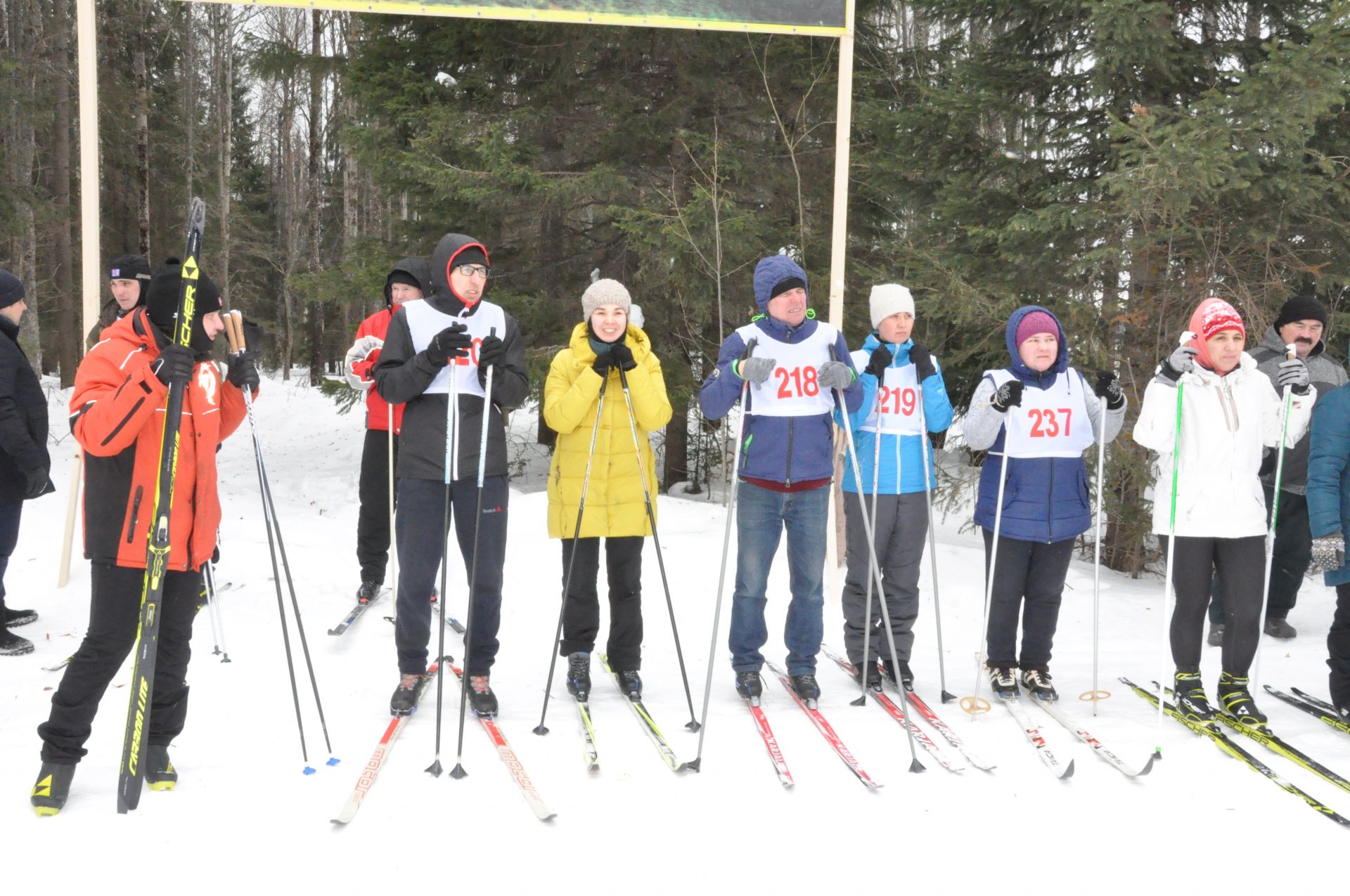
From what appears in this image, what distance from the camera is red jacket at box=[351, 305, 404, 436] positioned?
204 inches

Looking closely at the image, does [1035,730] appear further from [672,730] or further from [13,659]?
[13,659]

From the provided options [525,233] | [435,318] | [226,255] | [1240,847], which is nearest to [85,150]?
[435,318]

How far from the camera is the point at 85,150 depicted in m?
5.63

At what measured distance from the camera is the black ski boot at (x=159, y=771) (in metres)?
3.28

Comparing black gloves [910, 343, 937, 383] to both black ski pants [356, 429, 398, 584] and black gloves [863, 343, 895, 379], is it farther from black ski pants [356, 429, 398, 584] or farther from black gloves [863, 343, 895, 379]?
black ski pants [356, 429, 398, 584]

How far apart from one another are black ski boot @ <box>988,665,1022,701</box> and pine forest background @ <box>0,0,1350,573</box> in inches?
92.8

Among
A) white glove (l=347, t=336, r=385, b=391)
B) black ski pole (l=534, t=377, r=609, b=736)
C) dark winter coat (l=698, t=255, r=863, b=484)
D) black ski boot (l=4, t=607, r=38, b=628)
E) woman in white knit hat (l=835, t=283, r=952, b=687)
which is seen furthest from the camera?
black ski boot (l=4, t=607, r=38, b=628)

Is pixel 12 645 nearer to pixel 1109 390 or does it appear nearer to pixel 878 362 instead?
pixel 878 362

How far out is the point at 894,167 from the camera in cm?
739

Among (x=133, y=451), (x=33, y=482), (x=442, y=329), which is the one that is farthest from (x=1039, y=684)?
(x=33, y=482)

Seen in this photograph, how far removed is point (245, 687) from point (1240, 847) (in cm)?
388

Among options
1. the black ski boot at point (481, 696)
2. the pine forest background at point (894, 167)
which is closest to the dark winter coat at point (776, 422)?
the black ski boot at point (481, 696)

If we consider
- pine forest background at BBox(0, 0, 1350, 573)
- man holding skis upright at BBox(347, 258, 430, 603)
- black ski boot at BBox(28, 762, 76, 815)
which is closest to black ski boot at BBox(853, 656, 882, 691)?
pine forest background at BBox(0, 0, 1350, 573)

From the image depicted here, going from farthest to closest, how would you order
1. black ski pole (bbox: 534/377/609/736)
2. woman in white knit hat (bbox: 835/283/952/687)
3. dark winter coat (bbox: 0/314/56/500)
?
1. dark winter coat (bbox: 0/314/56/500)
2. woman in white knit hat (bbox: 835/283/952/687)
3. black ski pole (bbox: 534/377/609/736)
